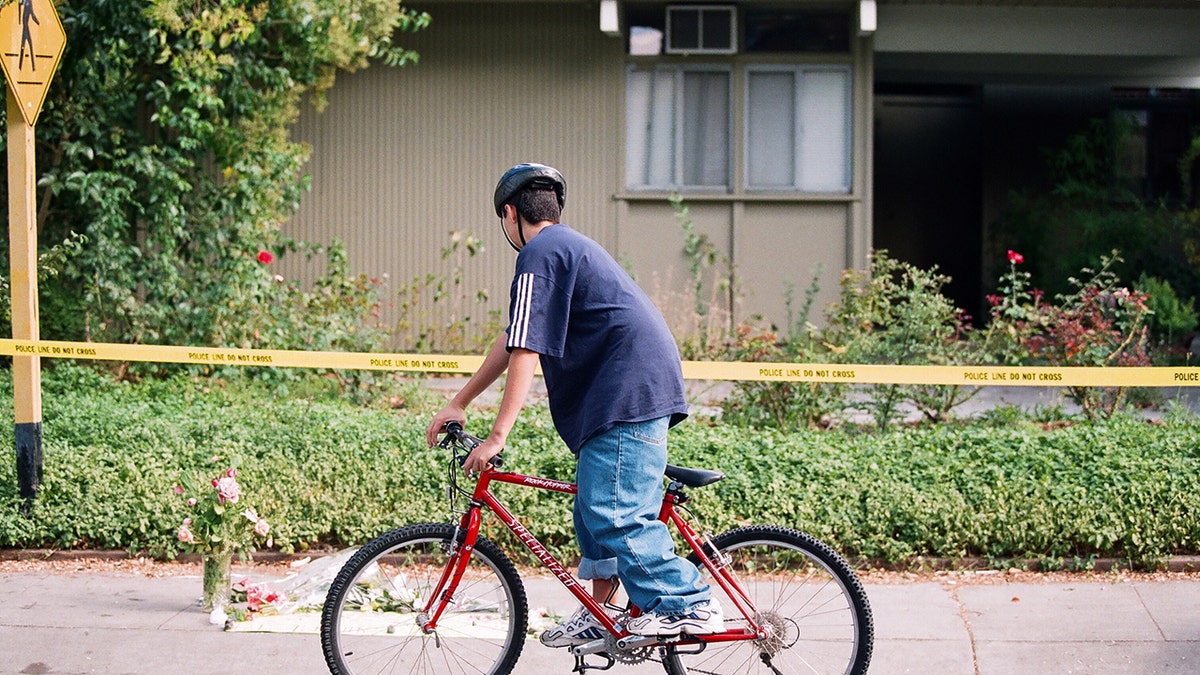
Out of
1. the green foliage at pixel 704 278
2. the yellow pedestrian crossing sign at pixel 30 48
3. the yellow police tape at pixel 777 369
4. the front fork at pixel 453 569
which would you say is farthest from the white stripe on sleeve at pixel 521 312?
the green foliage at pixel 704 278

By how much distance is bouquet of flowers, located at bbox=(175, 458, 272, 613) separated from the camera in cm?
561

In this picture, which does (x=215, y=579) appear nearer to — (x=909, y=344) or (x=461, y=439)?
(x=461, y=439)

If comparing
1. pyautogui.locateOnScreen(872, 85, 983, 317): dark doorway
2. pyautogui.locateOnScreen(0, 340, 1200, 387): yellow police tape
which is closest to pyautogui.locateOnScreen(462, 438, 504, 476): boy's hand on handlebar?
pyautogui.locateOnScreen(0, 340, 1200, 387): yellow police tape

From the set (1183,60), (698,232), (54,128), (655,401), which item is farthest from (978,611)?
(1183,60)

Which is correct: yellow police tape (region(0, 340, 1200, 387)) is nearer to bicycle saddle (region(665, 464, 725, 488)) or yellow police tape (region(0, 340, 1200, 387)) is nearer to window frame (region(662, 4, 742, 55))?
bicycle saddle (region(665, 464, 725, 488))

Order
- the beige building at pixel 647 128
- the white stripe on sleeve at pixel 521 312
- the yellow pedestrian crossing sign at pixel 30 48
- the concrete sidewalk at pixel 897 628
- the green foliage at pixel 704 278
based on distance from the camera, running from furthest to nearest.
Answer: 1. the beige building at pixel 647 128
2. the green foliage at pixel 704 278
3. the yellow pedestrian crossing sign at pixel 30 48
4. the concrete sidewalk at pixel 897 628
5. the white stripe on sleeve at pixel 521 312

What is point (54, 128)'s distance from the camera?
30.8ft

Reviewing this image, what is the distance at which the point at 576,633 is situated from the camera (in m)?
4.41

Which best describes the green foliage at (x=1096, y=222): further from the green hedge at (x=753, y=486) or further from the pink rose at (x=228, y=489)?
the pink rose at (x=228, y=489)

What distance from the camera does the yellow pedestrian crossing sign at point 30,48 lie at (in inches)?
251

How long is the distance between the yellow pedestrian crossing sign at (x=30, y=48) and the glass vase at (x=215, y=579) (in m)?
2.43

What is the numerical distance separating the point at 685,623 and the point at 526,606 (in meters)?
0.58

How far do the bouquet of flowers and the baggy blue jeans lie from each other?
2027 mm

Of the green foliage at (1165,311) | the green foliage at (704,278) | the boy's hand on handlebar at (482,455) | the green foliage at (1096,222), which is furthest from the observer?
the green foliage at (1096,222)
